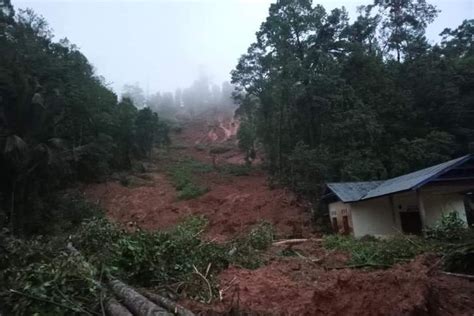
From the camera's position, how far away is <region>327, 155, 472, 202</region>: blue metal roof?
13836 mm

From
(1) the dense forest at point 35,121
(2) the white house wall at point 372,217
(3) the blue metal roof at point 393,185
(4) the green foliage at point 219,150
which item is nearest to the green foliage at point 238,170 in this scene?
(1) the dense forest at point 35,121

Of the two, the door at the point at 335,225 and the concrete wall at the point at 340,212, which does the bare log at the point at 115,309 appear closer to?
the concrete wall at the point at 340,212

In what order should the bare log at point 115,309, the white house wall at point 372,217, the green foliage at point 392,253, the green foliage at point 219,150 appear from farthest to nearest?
the green foliage at point 219,150, the white house wall at point 372,217, the green foliage at point 392,253, the bare log at point 115,309

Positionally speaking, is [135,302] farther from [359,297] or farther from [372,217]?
[372,217]

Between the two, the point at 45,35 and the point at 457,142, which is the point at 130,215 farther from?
the point at 457,142

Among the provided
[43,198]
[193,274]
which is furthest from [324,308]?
[43,198]

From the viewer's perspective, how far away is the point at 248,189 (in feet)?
95.7

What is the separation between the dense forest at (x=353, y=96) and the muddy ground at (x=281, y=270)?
10.2 feet

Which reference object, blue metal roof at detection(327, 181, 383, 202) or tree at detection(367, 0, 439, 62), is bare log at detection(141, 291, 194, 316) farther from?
tree at detection(367, 0, 439, 62)

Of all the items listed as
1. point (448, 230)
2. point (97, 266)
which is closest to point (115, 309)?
point (97, 266)

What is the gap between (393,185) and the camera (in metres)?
15.7

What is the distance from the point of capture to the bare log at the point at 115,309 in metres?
5.05

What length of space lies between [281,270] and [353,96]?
18.5 metres

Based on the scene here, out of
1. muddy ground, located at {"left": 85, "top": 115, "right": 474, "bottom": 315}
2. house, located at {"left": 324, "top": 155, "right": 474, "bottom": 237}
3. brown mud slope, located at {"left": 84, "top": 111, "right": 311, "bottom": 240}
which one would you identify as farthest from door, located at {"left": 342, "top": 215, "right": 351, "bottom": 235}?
brown mud slope, located at {"left": 84, "top": 111, "right": 311, "bottom": 240}
